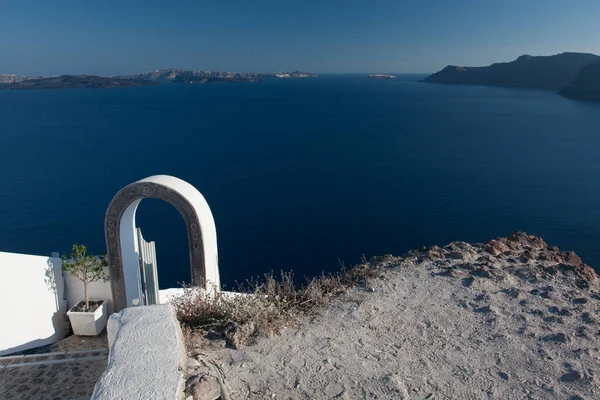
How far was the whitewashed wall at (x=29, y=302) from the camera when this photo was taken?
721 cm

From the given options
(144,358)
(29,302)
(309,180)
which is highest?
(144,358)

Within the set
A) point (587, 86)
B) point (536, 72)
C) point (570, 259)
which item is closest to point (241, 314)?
point (570, 259)

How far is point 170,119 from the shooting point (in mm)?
66250

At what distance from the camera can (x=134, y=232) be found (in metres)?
8.34

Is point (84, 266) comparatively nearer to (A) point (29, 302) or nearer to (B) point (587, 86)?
(A) point (29, 302)

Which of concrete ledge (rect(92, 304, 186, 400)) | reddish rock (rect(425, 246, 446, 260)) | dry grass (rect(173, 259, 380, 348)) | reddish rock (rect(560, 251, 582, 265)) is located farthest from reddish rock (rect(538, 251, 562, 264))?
concrete ledge (rect(92, 304, 186, 400))

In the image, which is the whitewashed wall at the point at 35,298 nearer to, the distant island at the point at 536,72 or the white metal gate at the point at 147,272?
the white metal gate at the point at 147,272

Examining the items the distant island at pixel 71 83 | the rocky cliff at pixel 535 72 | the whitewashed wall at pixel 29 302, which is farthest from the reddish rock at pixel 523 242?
the distant island at pixel 71 83

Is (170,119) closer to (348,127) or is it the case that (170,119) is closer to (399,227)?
(348,127)

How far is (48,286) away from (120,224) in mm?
1662

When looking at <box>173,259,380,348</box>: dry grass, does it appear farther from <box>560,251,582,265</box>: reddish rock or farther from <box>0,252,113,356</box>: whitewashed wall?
<box>560,251,582,265</box>: reddish rock

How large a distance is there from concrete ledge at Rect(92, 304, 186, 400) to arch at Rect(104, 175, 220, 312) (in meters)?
2.81

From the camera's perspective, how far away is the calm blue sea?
25.7 metres

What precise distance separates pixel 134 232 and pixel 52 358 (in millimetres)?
2471
